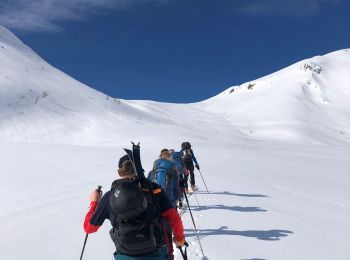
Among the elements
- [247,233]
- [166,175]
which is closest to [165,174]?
[166,175]

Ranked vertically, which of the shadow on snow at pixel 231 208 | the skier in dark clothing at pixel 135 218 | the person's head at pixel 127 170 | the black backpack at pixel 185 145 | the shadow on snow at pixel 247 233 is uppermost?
the black backpack at pixel 185 145

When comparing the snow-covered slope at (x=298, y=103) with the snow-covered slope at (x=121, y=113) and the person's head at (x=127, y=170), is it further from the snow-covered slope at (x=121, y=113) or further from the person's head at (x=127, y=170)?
the person's head at (x=127, y=170)

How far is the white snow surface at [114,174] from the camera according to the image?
8164mm

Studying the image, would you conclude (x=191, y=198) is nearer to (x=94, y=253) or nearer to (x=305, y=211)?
(x=305, y=211)

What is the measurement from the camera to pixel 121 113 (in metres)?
39.8

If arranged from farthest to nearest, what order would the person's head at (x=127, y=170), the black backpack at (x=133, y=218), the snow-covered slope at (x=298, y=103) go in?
the snow-covered slope at (x=298, y=103), the person's head at (x=127, y=170), the black backpack at (x=133, y=218)

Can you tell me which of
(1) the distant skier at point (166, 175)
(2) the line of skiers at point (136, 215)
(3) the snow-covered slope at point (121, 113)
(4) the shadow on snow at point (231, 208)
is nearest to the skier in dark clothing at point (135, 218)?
(2) the line of skiers at point (136, 215)

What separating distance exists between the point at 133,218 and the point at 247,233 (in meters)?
5.36

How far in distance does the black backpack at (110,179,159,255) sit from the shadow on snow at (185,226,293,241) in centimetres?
441

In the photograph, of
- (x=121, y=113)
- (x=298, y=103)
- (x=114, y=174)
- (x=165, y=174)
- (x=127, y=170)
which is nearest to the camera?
(x=127, y=170)

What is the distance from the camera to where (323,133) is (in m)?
53.3

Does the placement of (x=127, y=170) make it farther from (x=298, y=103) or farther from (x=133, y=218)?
(x=298, y=103)

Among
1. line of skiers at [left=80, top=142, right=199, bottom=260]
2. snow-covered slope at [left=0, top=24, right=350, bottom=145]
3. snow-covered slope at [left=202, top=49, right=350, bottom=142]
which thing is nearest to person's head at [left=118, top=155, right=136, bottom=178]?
line of skiers at [left=80, top=142, right=199, bottom=260]

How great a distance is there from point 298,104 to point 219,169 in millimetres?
53867
